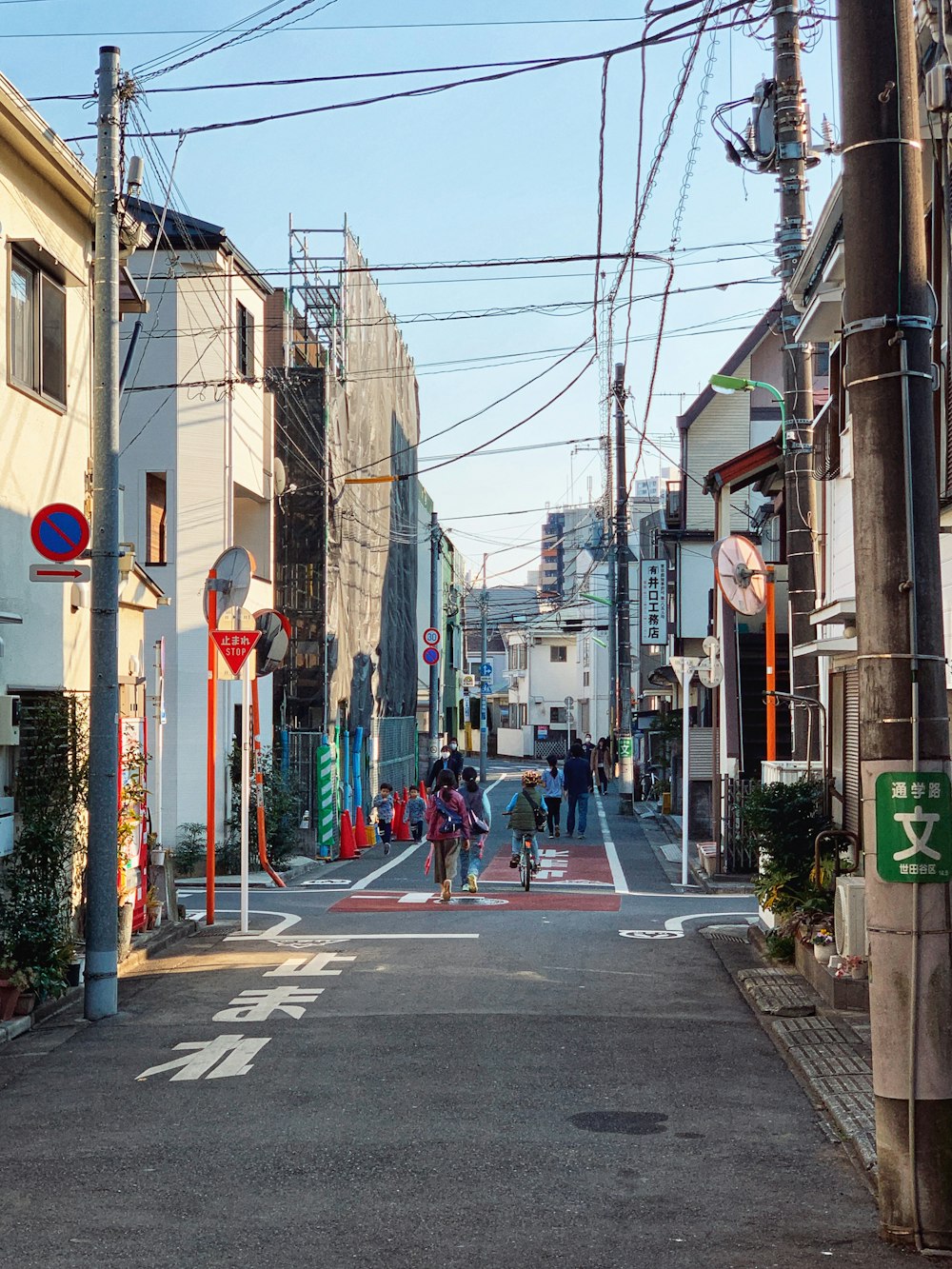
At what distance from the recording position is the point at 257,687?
26.0m

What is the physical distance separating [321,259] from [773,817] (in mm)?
20440

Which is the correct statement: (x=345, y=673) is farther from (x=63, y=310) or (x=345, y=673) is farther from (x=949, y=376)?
(x=949, y=376)

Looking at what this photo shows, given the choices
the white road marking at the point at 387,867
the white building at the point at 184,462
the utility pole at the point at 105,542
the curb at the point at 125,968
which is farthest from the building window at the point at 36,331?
the white building at the point at 184,462

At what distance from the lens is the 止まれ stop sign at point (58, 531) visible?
36.1ft

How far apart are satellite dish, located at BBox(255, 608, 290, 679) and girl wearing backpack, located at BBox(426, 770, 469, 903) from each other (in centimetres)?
273

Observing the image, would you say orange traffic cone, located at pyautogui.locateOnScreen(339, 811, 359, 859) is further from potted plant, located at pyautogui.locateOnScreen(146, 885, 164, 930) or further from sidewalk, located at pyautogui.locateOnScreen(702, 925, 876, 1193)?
sidewalk, located at pyautogui.locateOnScreen(702, 925, 876, 1193)

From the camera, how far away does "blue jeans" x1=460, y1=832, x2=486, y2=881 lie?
18.9m

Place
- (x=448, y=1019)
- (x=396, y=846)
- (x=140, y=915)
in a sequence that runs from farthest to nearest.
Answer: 1. (x=396, y=846)
2. (x=140, y=915)
3. (x=448, y=1019)

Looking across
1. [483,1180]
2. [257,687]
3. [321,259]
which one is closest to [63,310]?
[483,1180]

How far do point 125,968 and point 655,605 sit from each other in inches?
1063

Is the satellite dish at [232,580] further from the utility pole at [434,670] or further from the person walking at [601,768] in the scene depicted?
the person walking at [601,768]

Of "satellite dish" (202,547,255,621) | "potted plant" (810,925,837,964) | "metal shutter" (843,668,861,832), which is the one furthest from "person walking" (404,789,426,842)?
"potted plant" (810,925,837,964)

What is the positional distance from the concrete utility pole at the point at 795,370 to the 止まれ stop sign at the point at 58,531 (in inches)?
310

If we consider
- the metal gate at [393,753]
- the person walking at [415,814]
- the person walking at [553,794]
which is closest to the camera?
the person walking at [415,814]
